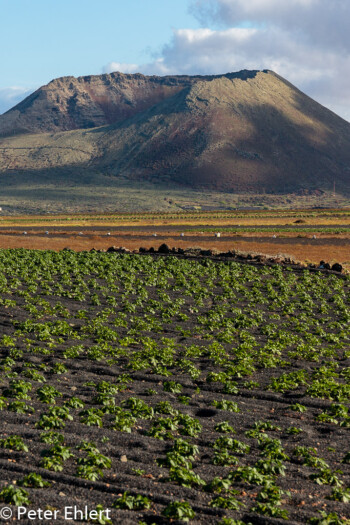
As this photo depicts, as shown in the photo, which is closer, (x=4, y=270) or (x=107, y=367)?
(x=107, y=367)

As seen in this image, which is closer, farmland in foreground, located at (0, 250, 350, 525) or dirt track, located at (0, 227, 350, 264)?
Answer: farmland in foreground, located at (0, 250, 350, 525)

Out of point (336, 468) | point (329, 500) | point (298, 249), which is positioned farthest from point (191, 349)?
point (298, 249)

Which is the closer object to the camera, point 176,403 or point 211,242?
point 176,403

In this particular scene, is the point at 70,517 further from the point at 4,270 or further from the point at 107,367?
the point at 4,270

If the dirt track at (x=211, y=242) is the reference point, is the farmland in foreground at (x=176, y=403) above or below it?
below

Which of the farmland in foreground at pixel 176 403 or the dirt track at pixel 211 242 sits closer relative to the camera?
the farmland in foreground at pixel 176 403

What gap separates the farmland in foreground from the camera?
39.6ft

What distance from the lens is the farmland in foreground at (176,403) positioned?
12.1 metres

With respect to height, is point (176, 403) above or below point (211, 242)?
below

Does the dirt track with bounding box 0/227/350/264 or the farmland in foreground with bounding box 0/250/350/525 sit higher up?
the dirt track with bounding box 0/227/350/264

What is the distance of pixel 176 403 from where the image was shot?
18.4 metres

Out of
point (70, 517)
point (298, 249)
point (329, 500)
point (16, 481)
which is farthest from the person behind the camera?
point (298, 249)

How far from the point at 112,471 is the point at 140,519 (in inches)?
79.3

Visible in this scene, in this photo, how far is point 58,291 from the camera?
37.0 meters
